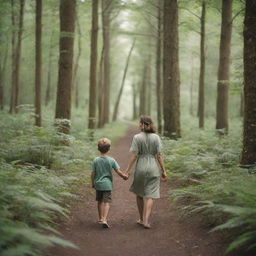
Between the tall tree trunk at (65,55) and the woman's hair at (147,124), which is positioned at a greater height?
the tall tree trunk at (65,55)

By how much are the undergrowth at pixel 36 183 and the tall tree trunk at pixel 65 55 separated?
4.88ft

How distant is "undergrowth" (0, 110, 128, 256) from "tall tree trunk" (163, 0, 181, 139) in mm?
4085

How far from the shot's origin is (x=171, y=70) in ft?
51.3

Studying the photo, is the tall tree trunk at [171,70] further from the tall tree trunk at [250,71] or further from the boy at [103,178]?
the boy at [103,178]

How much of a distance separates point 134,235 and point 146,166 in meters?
1.40

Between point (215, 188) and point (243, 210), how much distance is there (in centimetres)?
225

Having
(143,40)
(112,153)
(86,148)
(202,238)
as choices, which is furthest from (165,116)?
(143,40)

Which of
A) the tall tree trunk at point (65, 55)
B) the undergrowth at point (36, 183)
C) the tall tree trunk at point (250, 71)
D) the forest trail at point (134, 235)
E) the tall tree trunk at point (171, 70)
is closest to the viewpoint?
the undergrowth at point (36, 183)

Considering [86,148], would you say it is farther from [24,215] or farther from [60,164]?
[24,215]

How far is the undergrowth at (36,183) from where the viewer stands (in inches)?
179

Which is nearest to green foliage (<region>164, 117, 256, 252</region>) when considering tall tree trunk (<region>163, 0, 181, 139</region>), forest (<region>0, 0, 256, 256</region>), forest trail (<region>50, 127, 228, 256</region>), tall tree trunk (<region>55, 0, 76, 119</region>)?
forest (<region>0, 0, 256, 256</region>)

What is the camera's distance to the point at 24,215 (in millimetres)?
5613

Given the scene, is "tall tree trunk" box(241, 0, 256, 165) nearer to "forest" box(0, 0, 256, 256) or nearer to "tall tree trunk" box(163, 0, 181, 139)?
"forest" box(0, 0, 256, 256)

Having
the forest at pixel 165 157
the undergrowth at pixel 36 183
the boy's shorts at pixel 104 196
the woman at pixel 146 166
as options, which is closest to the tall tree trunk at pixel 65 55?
the forest at pixel 165 157
